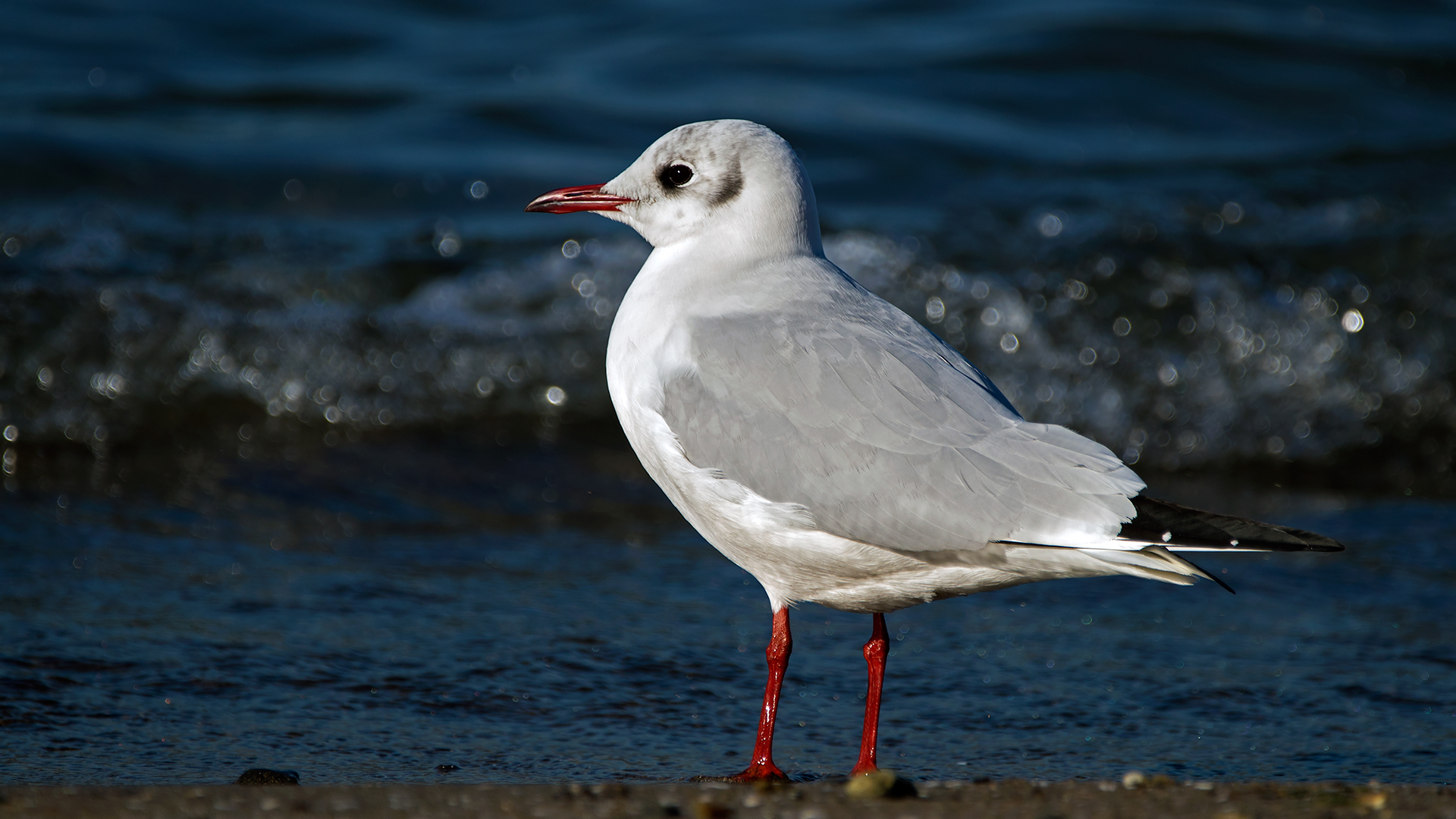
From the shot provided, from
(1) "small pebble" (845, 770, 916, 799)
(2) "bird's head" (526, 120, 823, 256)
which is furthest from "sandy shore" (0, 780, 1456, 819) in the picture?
(2) "bird's head" (526, 120, 823, 256)

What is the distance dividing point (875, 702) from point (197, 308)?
453 cm

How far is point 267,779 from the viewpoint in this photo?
115 inches

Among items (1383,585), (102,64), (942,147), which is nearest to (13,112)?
(102,64)

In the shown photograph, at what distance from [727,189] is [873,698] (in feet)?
4.26

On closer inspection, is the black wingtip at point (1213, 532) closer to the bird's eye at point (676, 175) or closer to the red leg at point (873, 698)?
the red leg at point (873, 698)

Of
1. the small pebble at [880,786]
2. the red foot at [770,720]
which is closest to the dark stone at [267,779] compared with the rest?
the red foot at [770,720]

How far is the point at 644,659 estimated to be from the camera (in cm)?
391

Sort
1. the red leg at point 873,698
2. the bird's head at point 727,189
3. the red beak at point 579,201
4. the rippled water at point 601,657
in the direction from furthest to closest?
1. the red beak at point 579,201
2. the bird's head at point 727,189
3. the rippled water at point 601,657
4. the red leg at point 873,698

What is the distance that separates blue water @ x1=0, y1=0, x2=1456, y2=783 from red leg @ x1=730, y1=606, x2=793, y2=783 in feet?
0.59

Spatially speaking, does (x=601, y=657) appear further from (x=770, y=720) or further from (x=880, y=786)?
(x=880, y=786)

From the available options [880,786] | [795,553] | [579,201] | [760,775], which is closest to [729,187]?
[579,201]

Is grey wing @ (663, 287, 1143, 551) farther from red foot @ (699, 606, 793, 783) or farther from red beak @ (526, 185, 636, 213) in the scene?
red beak @ (526, 185, 636, 213)

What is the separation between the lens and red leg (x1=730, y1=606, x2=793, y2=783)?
3.12 m

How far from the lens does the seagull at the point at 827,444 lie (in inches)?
114
